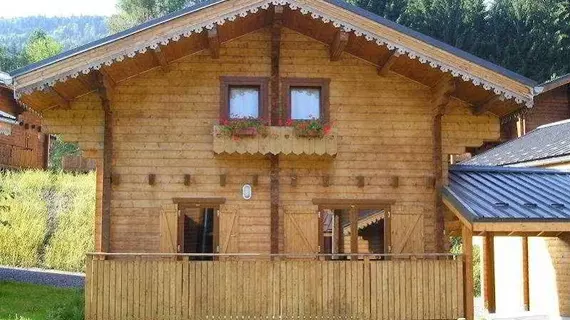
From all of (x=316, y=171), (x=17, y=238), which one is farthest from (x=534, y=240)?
(x=17, y=238)

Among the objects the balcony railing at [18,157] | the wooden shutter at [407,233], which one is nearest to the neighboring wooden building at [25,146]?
the balcony railing at [18,157]

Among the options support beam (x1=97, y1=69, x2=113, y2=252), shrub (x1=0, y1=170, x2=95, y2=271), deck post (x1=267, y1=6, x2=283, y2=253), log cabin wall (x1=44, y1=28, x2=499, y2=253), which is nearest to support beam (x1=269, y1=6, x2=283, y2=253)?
deck post (x1=267, y1=6, x2=283, y2=253)

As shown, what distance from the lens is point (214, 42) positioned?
15.5 meters

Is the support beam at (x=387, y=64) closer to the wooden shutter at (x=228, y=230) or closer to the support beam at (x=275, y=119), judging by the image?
the support beam at (x=275, y=119)

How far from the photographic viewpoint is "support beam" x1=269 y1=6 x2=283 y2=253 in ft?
51.8

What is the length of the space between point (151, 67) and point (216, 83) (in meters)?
1.50

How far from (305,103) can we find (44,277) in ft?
38.7

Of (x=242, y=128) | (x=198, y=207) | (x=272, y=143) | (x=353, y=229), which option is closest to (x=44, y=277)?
(x=198, y=207)

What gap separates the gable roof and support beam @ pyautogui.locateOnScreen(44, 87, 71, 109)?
568 inches

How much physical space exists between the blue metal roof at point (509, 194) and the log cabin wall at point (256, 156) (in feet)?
3.14

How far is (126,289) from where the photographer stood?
14117mm

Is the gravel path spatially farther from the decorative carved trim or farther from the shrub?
the decorative carved trim

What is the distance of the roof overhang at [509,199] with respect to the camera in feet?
46.1

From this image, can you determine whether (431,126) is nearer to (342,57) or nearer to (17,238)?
(342,57)
